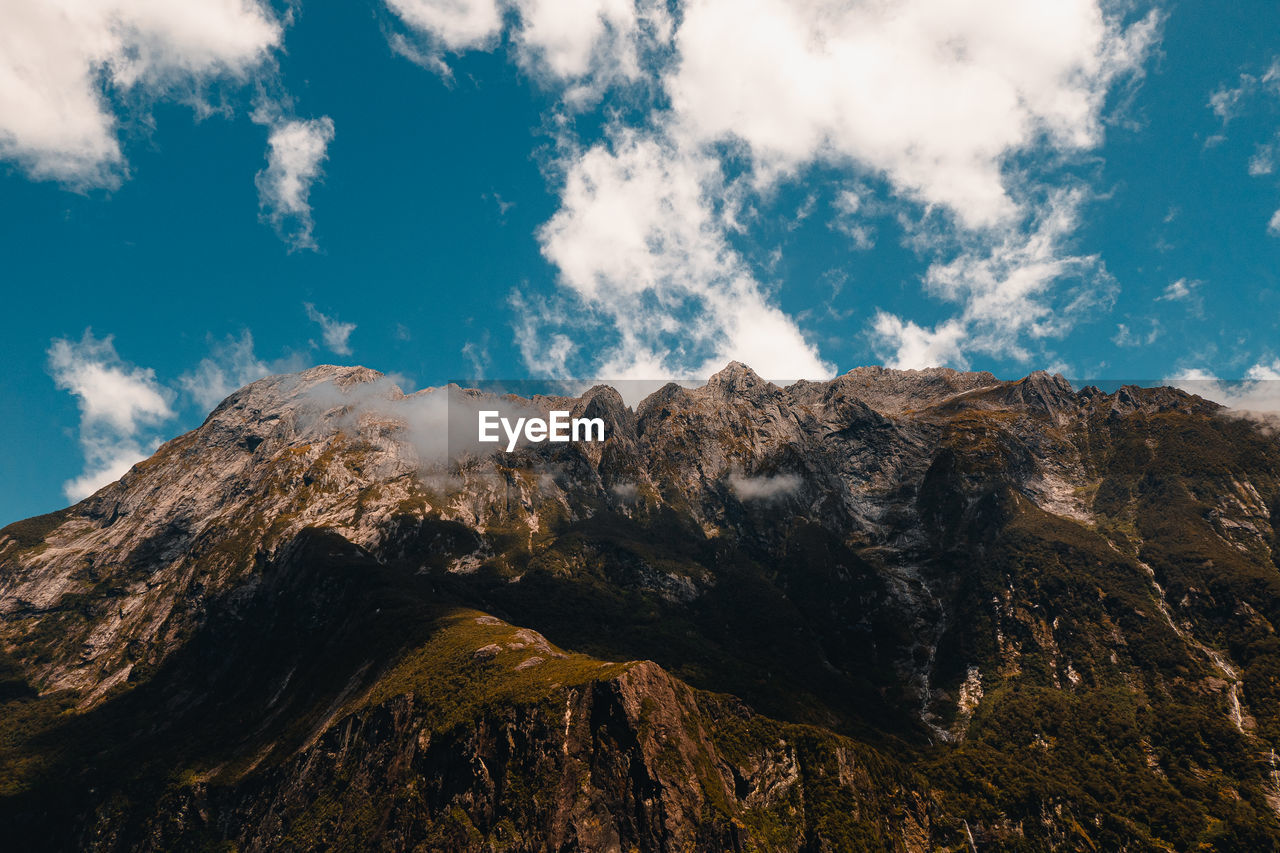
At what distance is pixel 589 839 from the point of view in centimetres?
18338

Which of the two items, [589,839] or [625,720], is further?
[625,720]

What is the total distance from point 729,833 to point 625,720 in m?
42.2

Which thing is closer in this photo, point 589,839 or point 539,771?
point 589,839

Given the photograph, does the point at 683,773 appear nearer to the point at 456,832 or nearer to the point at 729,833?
the point at 729,833

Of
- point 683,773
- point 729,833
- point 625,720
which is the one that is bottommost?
point 729,833

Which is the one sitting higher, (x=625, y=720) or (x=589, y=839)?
(x=625, y=720)

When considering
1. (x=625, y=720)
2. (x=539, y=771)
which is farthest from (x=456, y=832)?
(x=625, y=720)

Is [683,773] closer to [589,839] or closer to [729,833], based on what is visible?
[729,833]

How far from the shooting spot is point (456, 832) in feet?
644

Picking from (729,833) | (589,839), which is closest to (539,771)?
(589,839)

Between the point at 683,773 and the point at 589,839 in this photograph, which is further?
the point at 683,773

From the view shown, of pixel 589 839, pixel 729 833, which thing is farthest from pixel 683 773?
pixel 589 839

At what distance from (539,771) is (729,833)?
57620 millimetres

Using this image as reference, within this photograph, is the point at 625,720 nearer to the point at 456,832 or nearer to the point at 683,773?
the point at 683,773
